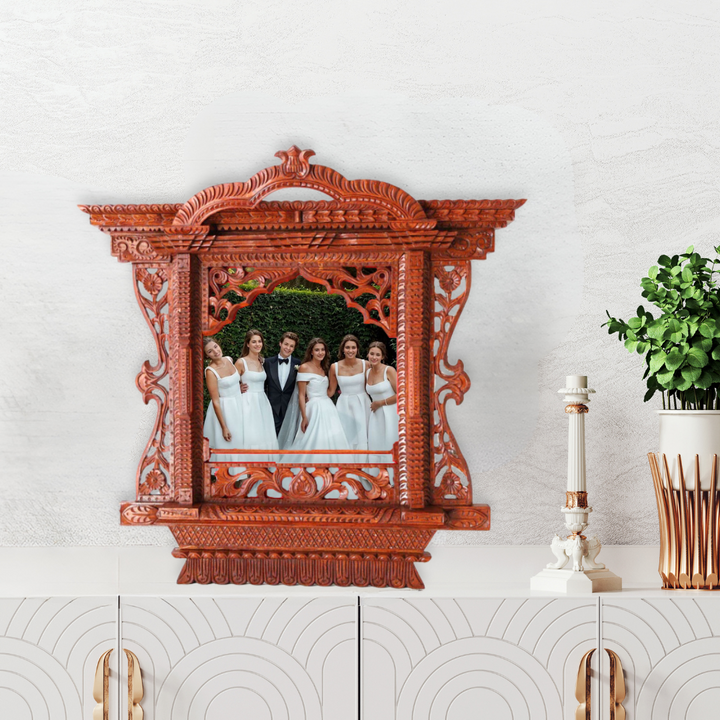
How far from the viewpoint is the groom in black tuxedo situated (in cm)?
258

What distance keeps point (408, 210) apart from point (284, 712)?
161 cm

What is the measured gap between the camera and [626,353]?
8.42ft

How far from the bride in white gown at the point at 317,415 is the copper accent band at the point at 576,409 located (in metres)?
0.73

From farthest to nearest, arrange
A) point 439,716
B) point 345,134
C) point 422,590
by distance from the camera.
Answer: point 345,134 → point 422,590 → point 439,716

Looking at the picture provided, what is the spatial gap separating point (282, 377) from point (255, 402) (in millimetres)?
126

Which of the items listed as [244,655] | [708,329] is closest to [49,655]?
[244,655]

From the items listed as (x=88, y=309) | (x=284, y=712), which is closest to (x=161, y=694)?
(x=284, y=712)

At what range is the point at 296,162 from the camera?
2.58 metres

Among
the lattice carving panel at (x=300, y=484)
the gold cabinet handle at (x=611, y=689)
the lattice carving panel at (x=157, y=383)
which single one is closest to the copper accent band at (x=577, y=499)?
the gold cabinet handle at (x=611, y=689)

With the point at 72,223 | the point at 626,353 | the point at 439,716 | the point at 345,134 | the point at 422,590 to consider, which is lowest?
the point at 439,716

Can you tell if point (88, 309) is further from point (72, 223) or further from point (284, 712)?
point (284, 712)

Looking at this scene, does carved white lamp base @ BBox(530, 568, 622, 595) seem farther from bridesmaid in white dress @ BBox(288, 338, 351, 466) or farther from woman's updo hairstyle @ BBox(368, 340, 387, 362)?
woman's updo hairstyle @ BBox(368, 340, 387, 362)

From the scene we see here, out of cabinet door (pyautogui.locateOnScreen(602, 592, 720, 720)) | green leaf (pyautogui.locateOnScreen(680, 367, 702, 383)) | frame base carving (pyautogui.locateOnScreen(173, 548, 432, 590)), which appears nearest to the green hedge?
frame base carving (pyautogui.locateOnScreen(173, 548, 432, 590))

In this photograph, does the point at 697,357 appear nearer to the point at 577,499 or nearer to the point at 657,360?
the point at 657,360
